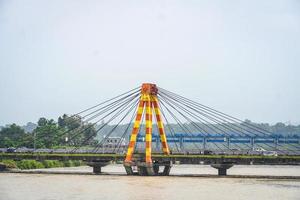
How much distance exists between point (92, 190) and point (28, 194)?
27.3 feet

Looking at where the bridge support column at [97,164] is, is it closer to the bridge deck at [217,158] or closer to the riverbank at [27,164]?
the bridge deck at [217,158]

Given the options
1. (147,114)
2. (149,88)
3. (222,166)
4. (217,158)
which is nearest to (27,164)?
(147,114)

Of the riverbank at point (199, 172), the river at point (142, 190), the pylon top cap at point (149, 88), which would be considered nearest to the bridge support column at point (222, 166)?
the riverbank at point (199, 172)

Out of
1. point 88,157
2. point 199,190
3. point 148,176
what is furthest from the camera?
point 88,157

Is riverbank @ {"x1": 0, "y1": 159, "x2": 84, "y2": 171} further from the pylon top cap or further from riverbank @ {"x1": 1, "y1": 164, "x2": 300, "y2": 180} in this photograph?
the pylon top cap

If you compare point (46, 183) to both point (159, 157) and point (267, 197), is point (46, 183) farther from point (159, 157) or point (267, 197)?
point (267, 197)

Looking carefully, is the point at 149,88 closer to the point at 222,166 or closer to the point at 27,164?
the point at 222,166

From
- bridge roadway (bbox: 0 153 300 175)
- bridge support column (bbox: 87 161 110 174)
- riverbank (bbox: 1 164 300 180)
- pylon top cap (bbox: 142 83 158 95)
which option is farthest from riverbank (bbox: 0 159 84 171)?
pylon top cap (bbox: 142 83 158 95)

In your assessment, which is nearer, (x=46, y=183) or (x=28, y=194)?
(x=28, y=194)

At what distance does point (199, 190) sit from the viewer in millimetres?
64438

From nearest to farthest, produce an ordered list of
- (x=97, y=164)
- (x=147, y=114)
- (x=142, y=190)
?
1. (x=142, y=190)
2. (x=147, y=114)
3. (x=97, y=164)

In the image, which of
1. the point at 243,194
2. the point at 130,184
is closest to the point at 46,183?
the point at 130,184

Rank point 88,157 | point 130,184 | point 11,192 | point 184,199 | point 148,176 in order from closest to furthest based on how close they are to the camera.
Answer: point 184,199 < point 11,192 < point 130,184 < point 148,176 < point 88,157

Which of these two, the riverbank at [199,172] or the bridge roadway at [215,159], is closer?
the bridge roadway at [215,159]
